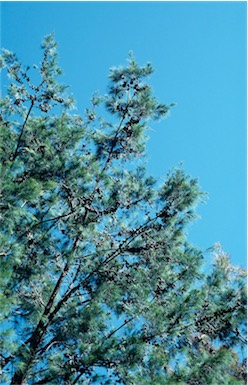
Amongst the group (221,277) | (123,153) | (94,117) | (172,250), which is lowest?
(221,277)

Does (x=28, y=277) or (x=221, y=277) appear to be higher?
(x=28, y=277)

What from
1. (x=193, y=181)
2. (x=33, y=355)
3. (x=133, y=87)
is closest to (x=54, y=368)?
(x=33, y=355)

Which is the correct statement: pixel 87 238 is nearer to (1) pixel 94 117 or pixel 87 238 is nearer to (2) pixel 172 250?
(2) pixel 172 250

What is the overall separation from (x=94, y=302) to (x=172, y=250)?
4.79 feet

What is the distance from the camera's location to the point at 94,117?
6.65 m

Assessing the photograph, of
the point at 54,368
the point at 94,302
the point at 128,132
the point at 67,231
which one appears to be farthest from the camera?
the point at 128,132

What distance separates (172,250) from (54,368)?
241 centimetres

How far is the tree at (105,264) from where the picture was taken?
4516 millimetres

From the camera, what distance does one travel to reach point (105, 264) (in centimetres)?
574

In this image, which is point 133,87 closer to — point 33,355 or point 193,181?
point 193,181

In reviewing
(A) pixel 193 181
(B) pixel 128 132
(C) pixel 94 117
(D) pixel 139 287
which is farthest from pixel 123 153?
(D) pixel 139 287

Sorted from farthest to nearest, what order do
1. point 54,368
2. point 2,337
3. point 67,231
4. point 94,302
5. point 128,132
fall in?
1. point 128,132
2. point 67,231
3. point 94,302
4. point 54,368
5. point 2,337

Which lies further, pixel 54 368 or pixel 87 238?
pixel 87 238

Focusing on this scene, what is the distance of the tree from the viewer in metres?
4.52
